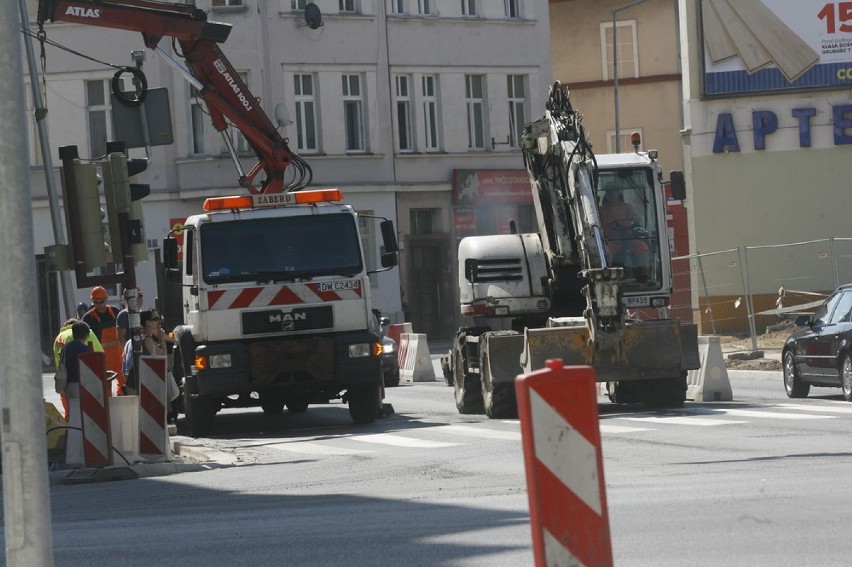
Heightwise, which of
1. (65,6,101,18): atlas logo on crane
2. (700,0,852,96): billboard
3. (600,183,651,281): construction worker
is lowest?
(600,183,651,281): construction worker

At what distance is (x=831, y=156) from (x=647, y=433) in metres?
30.4

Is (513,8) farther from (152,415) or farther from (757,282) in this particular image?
(152,415)

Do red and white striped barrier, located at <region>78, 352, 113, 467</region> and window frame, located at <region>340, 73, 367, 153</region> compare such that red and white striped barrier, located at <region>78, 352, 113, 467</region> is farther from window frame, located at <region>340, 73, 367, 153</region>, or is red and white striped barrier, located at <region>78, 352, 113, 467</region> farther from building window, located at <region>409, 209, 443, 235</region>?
building window, located at <region>409, 209, 443, 235</region>

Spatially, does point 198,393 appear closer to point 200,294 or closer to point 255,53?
point 200,294

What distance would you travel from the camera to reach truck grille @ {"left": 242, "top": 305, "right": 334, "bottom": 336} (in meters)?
19.6

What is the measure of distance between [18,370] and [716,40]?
132 ft

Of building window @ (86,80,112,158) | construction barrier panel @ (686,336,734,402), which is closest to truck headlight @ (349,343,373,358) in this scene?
construction barrier panel @ (686,336,734,402)

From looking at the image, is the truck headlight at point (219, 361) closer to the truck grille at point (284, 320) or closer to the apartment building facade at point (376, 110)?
the truck grille at point (284, 320)

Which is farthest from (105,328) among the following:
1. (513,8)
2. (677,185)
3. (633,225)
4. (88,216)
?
(513,8)

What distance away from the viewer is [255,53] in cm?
4534

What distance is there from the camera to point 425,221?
159 feet

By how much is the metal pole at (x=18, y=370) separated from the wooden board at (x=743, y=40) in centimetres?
4004

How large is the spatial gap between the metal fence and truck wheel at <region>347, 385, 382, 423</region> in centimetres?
1408

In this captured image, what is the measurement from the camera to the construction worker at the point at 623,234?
21.1 m
